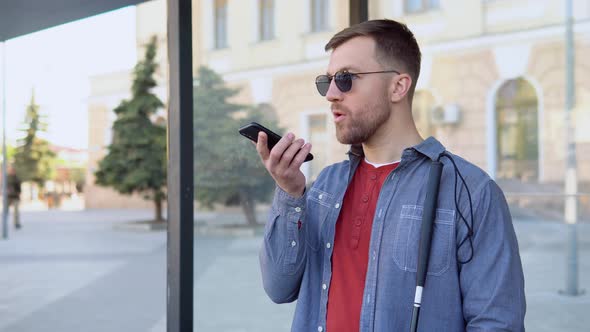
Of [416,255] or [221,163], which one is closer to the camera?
[416,255]

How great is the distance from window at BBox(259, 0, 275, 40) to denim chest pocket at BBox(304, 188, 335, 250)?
49.1 feet

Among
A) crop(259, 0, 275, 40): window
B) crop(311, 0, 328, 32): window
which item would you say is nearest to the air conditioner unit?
crop(311, 0, 328, 32): window

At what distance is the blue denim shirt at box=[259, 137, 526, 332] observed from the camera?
1.56m

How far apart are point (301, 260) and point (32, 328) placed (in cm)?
505

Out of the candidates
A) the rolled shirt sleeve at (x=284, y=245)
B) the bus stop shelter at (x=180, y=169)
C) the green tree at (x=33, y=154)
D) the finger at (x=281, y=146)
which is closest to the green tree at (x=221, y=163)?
the bus stop shelter at (x=180, y=169)

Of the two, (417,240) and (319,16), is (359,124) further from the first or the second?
(319,16)

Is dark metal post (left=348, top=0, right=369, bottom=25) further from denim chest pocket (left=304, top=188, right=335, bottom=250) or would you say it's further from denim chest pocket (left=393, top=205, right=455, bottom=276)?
denim chest pocket (left=393, top=205, right=455, bottom=276)

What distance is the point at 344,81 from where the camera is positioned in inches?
72.4

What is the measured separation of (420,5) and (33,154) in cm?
2445

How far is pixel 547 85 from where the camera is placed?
46.5ft

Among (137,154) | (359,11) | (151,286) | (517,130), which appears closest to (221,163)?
(151,286)

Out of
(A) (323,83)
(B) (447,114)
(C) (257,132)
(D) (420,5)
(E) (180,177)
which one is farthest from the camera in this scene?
(B) (447,114)

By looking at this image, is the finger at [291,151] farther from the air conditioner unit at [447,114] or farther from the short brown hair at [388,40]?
the air conditioner unit at [447,114]

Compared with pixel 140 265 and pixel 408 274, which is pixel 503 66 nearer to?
pixel 140 265
